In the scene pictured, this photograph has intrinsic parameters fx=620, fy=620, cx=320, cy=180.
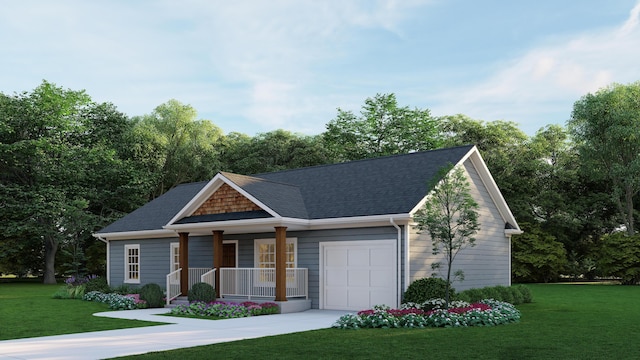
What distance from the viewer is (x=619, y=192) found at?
39312 mm

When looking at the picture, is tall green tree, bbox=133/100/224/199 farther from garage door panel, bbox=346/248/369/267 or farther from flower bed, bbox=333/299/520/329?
flower bed, bbox=333/299/520/329

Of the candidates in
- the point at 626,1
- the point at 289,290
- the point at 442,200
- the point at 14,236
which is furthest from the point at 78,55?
the point at 14,236

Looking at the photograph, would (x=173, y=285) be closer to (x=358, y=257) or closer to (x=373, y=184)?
(x=358, y=257)

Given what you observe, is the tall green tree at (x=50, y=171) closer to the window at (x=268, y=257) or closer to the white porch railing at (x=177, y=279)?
the white porch railing at (x=177, y=279)

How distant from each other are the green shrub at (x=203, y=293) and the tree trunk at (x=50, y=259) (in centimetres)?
2618

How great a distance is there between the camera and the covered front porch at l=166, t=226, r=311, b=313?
1892 centimetres

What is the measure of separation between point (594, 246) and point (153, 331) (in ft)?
117

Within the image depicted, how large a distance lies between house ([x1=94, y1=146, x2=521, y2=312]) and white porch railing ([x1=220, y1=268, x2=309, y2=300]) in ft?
0.11

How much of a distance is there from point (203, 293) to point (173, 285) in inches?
151

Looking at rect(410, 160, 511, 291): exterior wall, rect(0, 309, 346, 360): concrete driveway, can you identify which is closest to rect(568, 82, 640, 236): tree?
rect(410, 160, 511, 291): exterior wall

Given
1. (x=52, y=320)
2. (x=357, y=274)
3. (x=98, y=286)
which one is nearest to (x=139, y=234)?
(x=98, y=286)

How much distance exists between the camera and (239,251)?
72.8 feet

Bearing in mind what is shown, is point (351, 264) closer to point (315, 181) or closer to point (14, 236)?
point (315, 181)

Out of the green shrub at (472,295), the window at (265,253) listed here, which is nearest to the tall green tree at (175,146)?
the window at (265,253)
